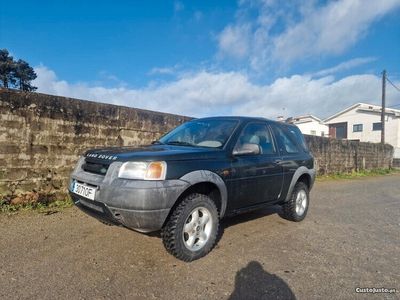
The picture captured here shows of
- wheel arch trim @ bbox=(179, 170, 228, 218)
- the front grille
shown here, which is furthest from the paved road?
the front grille

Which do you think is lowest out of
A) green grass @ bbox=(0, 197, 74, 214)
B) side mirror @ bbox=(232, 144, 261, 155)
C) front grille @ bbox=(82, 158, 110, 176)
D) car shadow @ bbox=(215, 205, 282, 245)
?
car shadow @ bbox=(215, 205, 282, 245)

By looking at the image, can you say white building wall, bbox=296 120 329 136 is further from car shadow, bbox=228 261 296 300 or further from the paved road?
car shadow, bbox=228 261 296 300

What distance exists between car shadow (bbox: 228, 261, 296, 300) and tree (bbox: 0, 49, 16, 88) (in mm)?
27853

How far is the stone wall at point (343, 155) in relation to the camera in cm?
1395

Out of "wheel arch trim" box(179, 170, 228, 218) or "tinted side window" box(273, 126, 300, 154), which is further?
"tinted side window" box(273, 126, 300, 154)

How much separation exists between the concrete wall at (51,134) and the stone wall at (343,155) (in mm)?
9255

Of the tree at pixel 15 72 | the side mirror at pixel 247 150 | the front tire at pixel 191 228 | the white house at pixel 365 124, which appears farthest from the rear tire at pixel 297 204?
the white house at pixel 365 124

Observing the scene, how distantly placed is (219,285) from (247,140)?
2019 mm

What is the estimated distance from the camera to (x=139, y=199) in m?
2.81

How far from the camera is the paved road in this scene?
264 cm

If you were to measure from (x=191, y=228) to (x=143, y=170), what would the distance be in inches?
36.1

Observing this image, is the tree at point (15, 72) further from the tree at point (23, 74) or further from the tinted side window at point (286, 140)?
the tinted side window at point (286, 140)

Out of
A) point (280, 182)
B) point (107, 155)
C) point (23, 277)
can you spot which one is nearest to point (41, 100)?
point (107, 155)

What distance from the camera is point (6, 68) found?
80.7 feet
